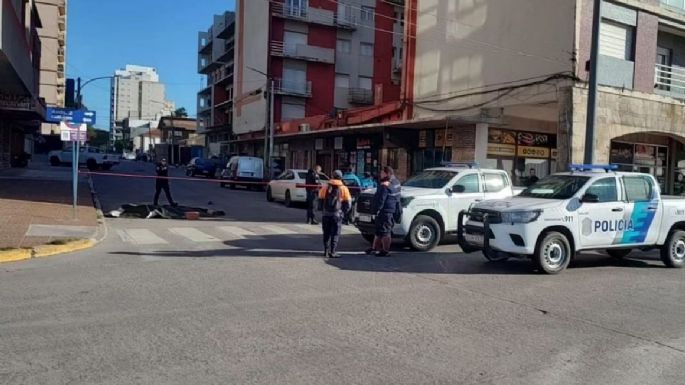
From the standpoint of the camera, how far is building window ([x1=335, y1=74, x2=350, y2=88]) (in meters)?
60.6

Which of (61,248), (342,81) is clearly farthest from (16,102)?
(342,81)

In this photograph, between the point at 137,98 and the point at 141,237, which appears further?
the point at 137,98

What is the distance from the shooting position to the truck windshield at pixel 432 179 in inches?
555

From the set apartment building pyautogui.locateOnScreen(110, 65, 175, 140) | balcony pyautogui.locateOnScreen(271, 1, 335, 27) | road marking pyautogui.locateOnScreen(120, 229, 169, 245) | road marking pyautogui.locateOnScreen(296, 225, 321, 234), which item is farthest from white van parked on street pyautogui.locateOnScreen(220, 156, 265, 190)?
apartment building pyautogui.locateOnScreen(110, 65, 175, 140)

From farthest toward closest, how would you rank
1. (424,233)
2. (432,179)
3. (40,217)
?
(40,217) → (432,179) → (424,233)

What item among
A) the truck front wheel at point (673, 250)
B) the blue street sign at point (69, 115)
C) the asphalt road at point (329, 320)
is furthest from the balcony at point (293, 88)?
the truck front wheel at point (673, 250)

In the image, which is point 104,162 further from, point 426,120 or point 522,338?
point 522,338

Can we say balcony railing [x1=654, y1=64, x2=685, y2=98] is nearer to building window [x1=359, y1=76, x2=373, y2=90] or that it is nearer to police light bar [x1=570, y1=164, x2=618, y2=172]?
police light bar [x1=570, y1=164, x2=618, y2=172]

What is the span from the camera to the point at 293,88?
57594 millimetres

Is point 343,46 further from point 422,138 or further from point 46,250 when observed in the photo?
point 46,250

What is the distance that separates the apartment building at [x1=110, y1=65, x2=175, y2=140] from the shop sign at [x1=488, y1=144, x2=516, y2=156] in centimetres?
12500

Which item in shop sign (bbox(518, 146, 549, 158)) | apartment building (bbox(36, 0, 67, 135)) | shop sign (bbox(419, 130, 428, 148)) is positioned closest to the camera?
shop sign (bbox(518, 146, 549, 158))

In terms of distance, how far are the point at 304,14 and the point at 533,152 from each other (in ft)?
121

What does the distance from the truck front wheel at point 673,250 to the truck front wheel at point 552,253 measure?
8.76ft
